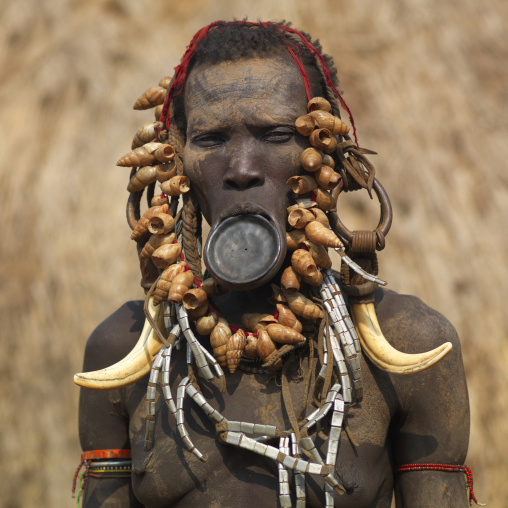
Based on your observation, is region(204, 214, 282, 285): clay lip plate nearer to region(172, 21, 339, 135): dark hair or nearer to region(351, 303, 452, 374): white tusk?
region(351, 303, 452, 374): white tusk

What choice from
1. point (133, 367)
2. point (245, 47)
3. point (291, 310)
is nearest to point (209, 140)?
point (245, 47)

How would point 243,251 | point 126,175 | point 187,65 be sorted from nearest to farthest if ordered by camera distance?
point 243,251 < point 187,65 < point 126,175

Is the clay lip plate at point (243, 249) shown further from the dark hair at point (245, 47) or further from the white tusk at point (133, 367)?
Answer: the dark hair at point (245, 47)

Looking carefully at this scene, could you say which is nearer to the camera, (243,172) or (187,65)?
(243,172)

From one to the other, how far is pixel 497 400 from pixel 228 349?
3.60 metres

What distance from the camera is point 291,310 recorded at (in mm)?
2176

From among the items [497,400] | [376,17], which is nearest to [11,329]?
[497,400]

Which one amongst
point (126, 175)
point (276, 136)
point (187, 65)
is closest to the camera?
point (276, 136)

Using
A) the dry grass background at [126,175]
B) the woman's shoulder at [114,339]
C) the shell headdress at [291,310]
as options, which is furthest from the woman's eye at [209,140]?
the dry grass background at [126,175]

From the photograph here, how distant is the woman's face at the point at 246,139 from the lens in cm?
217

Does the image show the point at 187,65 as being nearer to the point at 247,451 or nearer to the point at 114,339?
the point at 114,339

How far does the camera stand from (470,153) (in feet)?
20.1

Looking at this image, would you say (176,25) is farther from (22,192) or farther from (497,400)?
(497,400)

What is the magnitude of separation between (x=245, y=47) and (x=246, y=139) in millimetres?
302
